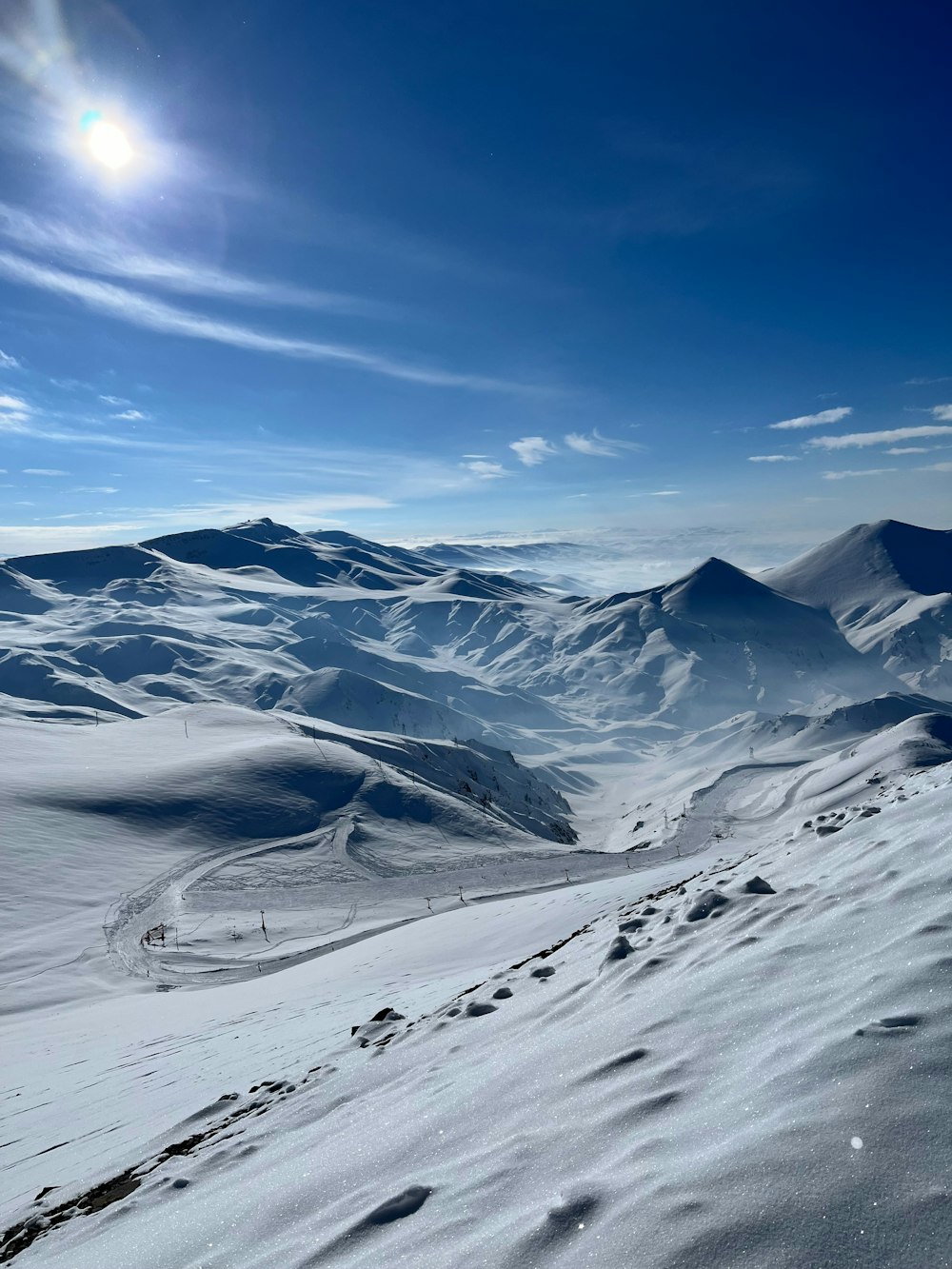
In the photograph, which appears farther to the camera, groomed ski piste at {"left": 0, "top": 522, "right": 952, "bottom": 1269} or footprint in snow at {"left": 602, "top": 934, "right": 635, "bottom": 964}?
footprint in snow at {"left": 602, "top": 934, "right": 635, "bottom": 964}

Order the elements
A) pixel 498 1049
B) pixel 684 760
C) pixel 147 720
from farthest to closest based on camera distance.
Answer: pixel 684 760, pixel 147 720, pixel 498 1049

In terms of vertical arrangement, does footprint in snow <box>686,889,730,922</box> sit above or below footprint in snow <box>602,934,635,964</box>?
above

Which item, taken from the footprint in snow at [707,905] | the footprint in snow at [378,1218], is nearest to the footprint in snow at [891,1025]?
the footprint in snow at [378,1218]

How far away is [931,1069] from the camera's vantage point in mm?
3490

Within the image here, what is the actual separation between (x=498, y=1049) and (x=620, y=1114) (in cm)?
283

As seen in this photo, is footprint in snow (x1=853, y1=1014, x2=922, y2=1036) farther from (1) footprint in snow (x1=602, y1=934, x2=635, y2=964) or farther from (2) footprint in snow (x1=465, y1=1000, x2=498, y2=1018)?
(2) footprint in snow (x1=465, y1=1000, x2=498, y2=1018)

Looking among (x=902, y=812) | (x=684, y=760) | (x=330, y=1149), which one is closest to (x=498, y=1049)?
(x=330, y=1149)

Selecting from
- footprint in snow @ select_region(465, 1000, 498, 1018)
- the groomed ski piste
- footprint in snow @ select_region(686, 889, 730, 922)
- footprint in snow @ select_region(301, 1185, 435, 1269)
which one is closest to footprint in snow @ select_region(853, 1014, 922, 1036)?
the groomed ski piste

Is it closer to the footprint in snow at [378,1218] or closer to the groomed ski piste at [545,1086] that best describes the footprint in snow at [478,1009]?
the groomed ski piste at [545,1086]

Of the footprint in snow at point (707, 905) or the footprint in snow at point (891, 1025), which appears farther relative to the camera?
the footprint in snow at point (707, 905)

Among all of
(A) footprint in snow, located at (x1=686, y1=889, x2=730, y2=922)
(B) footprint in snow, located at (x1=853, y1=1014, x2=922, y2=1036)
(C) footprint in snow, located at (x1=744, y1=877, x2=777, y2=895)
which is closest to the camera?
(B) footprint in snow, located at (x1=853, y1=1014, x2=922, y2=1036)

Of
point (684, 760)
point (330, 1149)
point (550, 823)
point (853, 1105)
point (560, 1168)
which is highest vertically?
point (853, 1105)

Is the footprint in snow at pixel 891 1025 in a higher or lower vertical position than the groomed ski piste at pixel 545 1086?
higher

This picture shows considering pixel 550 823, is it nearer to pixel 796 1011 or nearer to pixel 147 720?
pixel 147 720
